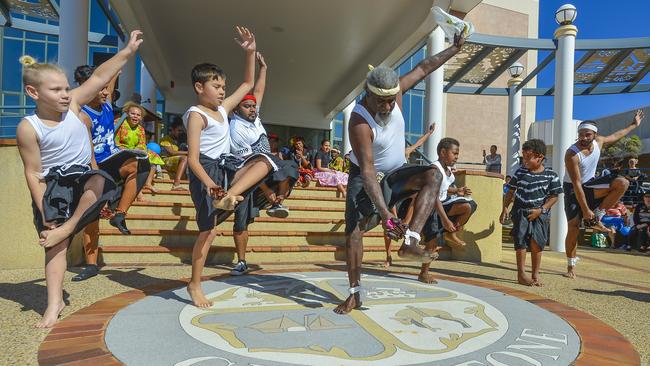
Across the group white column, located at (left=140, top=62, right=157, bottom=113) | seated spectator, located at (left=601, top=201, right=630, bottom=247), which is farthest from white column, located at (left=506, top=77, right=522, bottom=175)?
white column, located at (left=140, top=62, right=157, bottom=113)

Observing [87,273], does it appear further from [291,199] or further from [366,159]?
[291,199]

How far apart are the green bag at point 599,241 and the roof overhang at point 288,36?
661cm

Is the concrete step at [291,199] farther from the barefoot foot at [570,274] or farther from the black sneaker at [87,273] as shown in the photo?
the barefoot foot at [570,274]

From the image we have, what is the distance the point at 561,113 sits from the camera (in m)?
8.72

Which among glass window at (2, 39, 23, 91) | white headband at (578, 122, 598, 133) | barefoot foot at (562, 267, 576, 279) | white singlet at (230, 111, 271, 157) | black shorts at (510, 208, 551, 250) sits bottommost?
barefoot foot at (562, 267, 576, 279)

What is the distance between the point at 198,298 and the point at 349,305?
1109 mm

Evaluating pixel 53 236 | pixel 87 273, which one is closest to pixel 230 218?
pixel 87 273

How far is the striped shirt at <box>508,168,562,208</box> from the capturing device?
178 inches

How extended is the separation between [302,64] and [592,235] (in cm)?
910

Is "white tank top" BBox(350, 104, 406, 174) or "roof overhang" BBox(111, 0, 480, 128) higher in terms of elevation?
"roof overhang" BBox(111, 0, 480, 128)

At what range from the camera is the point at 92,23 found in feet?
74.8

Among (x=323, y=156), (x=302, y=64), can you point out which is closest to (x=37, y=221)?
(x=323, y=156)

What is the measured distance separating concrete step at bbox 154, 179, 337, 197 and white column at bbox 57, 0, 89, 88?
222 centimetres

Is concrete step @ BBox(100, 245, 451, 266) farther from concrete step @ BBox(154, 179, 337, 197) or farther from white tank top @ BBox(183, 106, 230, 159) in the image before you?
white tank top @ BBox(183, 106, 230, 159)
